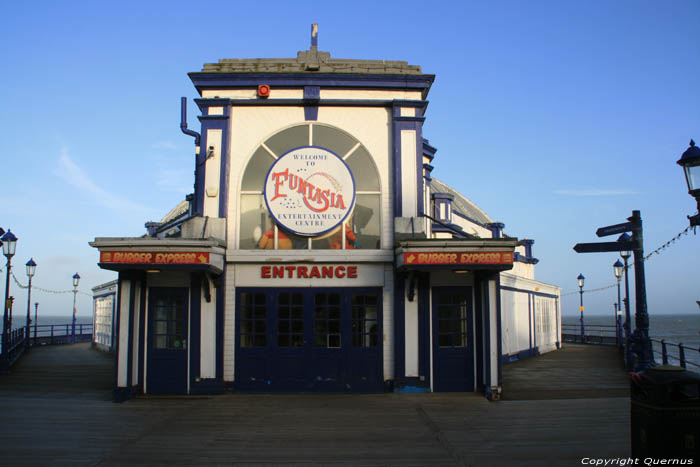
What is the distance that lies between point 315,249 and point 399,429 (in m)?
5.24

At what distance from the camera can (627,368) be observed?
17.4m

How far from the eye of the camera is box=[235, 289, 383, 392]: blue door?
12.8 metres

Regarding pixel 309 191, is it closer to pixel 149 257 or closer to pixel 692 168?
pixel 149 257

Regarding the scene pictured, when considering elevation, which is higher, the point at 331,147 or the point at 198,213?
the point at 331,147

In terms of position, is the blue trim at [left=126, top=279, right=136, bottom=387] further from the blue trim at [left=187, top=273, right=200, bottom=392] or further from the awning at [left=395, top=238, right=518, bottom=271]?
the awning at [left=395, top=238, right=518, bottom=271]

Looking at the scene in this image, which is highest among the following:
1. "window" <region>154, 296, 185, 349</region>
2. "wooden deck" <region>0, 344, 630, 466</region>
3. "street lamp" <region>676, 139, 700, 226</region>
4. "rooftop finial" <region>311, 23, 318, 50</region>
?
"rooftop finial" <region>311, 23, 318, 50</region>

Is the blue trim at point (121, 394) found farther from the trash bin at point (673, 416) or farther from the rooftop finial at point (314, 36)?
the trash bin at point (673, 416)

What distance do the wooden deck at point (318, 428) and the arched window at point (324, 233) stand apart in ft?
11.9

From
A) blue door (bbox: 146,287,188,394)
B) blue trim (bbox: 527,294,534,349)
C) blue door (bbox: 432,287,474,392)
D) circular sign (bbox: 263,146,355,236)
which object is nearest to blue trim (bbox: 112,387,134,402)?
blue door (bbox: 146,287,188,394)

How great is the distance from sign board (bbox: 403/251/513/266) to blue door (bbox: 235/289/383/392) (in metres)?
1.70

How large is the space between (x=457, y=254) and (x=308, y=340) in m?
4.06

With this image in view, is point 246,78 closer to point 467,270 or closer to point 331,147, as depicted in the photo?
point 331,147

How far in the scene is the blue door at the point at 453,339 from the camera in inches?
501

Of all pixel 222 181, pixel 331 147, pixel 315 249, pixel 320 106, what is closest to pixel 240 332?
pixel 315 249
